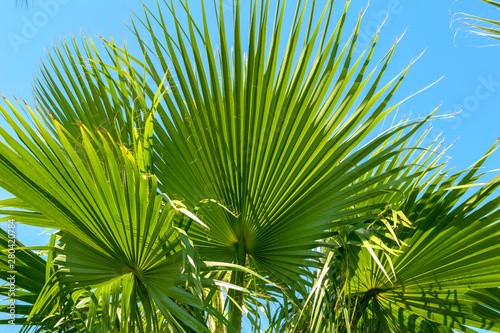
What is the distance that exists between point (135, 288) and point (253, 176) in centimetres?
61

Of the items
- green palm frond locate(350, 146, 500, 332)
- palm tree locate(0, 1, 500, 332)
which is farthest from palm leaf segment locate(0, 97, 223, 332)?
green palm frond locate(350, 146, 500, 332)

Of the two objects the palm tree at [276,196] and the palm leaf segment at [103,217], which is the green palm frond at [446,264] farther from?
the palm leaf segment at [103,217]

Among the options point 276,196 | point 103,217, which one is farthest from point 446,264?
point 103,217

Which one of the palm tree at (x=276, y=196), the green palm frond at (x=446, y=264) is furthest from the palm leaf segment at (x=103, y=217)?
the green palm frond at (x=446, y=264)

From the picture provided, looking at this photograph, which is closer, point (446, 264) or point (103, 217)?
point (103, 217)

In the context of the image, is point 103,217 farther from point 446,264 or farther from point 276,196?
point 446,264

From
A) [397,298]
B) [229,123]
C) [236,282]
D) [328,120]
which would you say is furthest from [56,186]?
[397,298]

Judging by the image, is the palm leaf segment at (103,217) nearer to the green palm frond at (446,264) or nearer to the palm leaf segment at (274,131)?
the palm leaf segment at (274,131)

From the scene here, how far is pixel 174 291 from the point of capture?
5.12 ft

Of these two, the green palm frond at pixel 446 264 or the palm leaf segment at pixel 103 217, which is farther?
the green palm frond at pixel 446 264

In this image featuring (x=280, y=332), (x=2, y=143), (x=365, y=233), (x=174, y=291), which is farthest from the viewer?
(x=280, y=332)

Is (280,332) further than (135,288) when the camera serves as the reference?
Yes

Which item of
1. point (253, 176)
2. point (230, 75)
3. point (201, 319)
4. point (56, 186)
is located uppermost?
point (230, 75)

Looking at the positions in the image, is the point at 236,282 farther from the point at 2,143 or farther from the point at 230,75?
the point at 2,143
